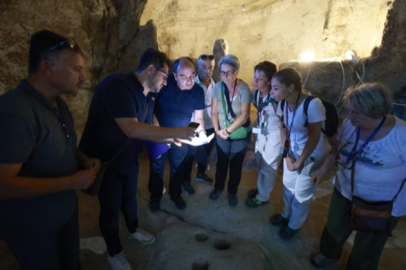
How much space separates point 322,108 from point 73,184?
223 cm

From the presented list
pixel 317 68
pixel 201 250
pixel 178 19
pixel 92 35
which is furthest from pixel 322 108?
pixel 178 19

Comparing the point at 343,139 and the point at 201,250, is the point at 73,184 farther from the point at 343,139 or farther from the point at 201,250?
the point at 343,139

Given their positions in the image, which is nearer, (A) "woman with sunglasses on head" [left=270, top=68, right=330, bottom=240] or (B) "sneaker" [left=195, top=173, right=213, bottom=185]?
(A) "woman with sunglasses on head" [left=270, top=68, right=330, bottom=240]

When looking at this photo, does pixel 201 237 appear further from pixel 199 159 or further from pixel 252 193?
pixel 199 159

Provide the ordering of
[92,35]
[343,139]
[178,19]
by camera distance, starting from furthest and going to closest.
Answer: [178,19] → [92,35] → [343,139]

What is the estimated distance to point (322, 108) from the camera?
2.21 metres

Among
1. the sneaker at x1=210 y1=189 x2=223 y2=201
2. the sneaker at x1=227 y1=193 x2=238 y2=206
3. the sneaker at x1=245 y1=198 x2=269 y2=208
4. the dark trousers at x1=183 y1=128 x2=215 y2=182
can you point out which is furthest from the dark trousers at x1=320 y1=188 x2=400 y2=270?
the dark trousers at x1=183 y1=128 x2=215 y2=182

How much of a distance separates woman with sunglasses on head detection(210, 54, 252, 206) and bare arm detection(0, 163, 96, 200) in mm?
2114

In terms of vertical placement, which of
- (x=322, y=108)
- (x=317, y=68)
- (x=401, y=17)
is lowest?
(x=322, y=108)

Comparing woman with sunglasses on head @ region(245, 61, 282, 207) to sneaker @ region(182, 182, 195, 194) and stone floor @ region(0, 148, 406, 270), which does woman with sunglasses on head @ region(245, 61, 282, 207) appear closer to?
stone floor @ region(0, 148, 406, 270)

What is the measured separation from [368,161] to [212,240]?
1.98 meters

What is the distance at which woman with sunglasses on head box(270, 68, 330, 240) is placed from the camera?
2246 millimetres

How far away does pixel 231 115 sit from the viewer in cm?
310

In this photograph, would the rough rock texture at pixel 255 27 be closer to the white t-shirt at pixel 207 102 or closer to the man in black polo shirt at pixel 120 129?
the white t-shirt at pixel 207 102
